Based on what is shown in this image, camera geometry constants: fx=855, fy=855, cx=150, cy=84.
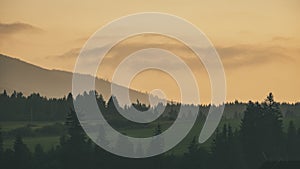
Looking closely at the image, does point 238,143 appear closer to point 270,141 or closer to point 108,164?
point 270,141

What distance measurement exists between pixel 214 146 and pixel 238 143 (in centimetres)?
532

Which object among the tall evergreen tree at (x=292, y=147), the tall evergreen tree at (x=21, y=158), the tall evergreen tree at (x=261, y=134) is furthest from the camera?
the tall evergreen tree at (x=292, y=147)

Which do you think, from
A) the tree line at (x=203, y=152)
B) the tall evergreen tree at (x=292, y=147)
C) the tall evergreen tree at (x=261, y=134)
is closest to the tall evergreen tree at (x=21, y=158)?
the tree line at (x=203, y=152)

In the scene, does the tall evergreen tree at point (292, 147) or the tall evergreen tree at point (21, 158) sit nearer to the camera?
the tall evergreen tree at point (21, 158)

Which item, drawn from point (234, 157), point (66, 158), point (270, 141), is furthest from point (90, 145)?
point (270, 141)

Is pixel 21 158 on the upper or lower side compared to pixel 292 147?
lower

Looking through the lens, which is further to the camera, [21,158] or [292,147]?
[292,147]

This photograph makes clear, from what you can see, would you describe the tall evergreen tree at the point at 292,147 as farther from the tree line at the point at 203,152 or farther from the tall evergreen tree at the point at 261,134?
the tall evergreen tree at the point at 261,134

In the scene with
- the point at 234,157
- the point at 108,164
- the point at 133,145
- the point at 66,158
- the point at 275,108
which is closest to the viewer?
the point at 108,164

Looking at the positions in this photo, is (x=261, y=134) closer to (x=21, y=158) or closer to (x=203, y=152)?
(x=203, y=152)

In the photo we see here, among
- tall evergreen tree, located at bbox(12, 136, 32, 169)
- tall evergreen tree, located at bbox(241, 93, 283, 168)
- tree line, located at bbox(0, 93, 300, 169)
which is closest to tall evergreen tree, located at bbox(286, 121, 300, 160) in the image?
tree line, located at bbox(0, 93, 300, 169)

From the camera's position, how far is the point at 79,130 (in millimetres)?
169125

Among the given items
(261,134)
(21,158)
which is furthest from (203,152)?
(21,158)

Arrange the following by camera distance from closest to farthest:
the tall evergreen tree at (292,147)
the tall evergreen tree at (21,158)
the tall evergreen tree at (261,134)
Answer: the tall evergreen tree at (21,158) < the tall evergreen tree at (261,134) < the tall evergreen tree at (292,147)
